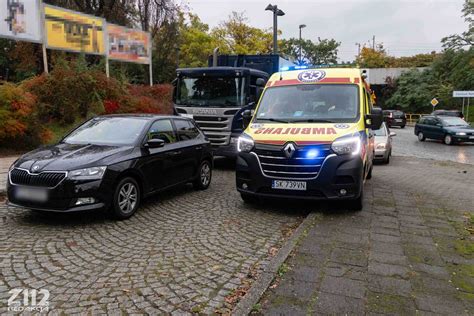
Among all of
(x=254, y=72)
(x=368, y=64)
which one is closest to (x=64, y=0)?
(x=254, y=72)

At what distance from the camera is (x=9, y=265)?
14.1 ft

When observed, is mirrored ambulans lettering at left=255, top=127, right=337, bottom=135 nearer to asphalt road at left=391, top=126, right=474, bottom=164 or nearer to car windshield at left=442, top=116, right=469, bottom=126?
asphalt road at left=391, top=126, right=474, bottom=164

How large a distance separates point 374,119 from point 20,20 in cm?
1239

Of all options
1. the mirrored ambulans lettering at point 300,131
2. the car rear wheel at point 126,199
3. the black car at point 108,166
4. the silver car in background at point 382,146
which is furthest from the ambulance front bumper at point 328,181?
the silver car in background at point 382,146

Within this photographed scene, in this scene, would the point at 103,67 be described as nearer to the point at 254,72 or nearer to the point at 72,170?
the point at 254,72

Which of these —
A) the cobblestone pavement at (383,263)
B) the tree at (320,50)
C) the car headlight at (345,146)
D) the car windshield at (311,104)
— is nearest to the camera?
the cobblestone pavement at (383,263)

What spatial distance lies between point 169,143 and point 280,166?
228 cm

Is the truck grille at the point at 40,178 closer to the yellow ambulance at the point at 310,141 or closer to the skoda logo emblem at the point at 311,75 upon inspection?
the yellow ambulance at the point at 310,141

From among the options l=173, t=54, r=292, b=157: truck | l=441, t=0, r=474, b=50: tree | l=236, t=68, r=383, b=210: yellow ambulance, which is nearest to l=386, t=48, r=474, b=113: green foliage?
l=441, t=0, r=474, b=50: tree

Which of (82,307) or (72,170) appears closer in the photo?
(82,307)

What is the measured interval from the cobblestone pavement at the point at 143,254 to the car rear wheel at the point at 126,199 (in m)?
0.15

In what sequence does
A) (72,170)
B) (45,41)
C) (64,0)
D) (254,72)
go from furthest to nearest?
(64,0) < (45,41) < (254,72) < (72,170)

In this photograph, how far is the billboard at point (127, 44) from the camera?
58.6ft

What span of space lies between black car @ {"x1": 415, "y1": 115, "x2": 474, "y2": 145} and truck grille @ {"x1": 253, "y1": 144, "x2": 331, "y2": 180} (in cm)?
1888
